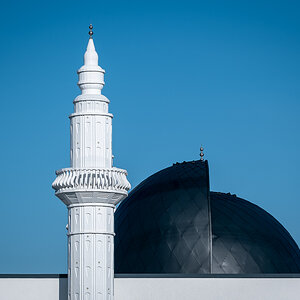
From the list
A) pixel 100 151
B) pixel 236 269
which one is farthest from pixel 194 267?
pixel 100 151

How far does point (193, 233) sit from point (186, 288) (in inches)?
175

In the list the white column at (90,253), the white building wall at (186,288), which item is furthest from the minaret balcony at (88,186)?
the white building wall at (186,288)

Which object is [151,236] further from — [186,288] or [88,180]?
[88,180]

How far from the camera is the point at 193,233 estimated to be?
4575 cm

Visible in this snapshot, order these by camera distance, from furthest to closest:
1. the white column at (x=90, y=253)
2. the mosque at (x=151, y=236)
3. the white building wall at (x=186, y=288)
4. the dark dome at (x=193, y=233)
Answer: the dark dome at (x=193, y=233)
the white building wall at (x=186, y=288)
the mosque at (x=151, y=236)
the white column at (x=90, y=253)

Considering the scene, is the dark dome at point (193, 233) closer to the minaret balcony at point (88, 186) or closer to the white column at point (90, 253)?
the white column at point (90, 253)

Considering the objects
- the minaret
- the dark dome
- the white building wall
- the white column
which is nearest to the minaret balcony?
the minaret

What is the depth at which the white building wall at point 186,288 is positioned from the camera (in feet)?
136

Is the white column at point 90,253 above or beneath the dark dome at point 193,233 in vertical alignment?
beneath

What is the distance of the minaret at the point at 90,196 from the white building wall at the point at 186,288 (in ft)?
8.35

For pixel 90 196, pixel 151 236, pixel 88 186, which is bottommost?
pixel 90 196

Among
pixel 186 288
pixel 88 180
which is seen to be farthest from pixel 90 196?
pixel 186 288

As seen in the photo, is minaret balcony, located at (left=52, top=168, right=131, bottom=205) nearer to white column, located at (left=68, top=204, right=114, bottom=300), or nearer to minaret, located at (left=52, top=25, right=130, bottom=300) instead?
minaret, located at (left=52, top=25, right=130, bottom=300)

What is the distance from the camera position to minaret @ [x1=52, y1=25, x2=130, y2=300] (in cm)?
3862
